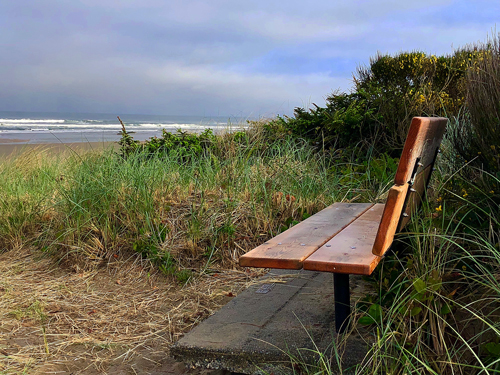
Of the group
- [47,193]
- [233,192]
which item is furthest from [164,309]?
[47,193]

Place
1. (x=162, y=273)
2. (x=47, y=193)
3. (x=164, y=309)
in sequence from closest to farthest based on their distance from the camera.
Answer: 1. (x=164, y=309)
2. (x=162, y=273)
3. (x=47, y=193)

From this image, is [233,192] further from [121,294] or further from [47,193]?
[47,193]

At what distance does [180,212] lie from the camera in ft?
13.6

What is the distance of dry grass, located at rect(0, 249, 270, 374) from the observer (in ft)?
8.34

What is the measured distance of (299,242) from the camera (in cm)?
209

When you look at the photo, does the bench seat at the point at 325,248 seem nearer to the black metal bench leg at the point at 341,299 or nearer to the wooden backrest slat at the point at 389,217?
the wooden backrest slat at the point at 389,217

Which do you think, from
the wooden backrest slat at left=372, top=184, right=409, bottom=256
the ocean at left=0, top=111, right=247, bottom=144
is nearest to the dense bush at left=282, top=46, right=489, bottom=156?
the ocean at left=0, top=111, right=247, bottom=144

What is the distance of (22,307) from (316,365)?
2450 mm

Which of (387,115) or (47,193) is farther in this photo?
(387,115)

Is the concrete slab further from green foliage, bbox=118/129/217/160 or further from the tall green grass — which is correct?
green foliage, bbox=118/129/217/160

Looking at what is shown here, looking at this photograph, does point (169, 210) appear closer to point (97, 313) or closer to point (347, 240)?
point (97, 313)

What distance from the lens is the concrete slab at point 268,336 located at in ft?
6.76

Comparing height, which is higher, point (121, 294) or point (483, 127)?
point (483, 127)

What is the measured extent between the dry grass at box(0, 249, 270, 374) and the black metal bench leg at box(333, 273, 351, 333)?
96 centimetres
